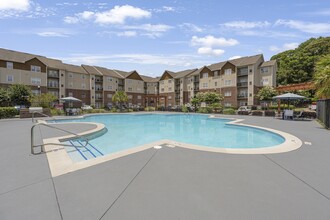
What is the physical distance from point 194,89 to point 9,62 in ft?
118

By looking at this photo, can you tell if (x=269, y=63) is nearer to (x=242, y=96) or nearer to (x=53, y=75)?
(x=242, y=96)

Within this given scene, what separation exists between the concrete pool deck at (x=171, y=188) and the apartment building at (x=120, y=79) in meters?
33.7

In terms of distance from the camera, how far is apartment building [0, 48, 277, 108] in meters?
32.6

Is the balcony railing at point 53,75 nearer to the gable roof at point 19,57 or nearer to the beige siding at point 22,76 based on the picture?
the beige siding at point 22,76

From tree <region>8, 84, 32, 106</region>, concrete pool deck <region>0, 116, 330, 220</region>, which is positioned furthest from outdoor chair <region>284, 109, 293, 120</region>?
tree <region>8, 84, 32, 106</region>

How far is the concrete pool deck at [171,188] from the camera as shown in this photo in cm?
278

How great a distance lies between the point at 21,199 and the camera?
3127 millimetres

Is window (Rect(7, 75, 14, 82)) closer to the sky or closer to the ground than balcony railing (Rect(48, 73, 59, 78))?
closer to the ground

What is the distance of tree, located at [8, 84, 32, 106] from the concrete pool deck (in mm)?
24926

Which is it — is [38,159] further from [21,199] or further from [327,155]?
[327,155]

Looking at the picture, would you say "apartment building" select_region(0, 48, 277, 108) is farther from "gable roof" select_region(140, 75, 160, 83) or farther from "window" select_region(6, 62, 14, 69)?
"gable roof" select_region(140, 75, 160, 83)

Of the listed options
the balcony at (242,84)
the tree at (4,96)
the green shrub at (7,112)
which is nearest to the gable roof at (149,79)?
the balcony at (242,84)

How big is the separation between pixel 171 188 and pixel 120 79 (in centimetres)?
4604

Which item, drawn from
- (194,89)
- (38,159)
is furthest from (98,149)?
(194,89)
